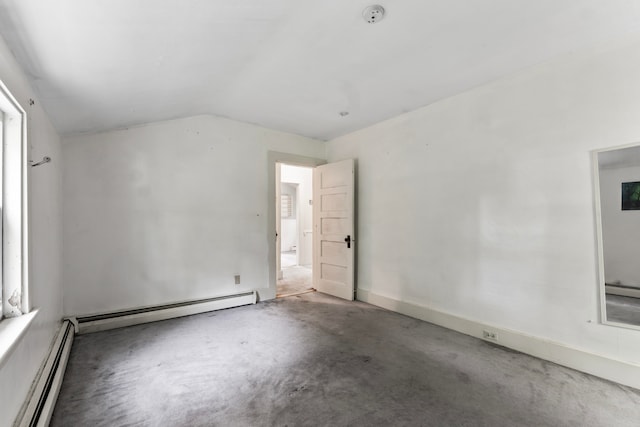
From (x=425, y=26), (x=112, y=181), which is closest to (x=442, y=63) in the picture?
(x=425, y=26)

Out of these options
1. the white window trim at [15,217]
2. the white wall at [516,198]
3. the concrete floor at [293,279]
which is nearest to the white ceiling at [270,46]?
the white wall at [516,198]

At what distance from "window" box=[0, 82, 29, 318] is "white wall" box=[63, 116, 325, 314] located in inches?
61.7

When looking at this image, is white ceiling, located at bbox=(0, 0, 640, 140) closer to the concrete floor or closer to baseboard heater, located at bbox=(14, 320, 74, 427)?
Result: baseboard heater, located at bbox=(14, 320, 74, 427)

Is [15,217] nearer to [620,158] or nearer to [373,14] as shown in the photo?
[373,14]

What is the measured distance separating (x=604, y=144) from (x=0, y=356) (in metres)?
3.85

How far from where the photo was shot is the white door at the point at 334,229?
163 inches

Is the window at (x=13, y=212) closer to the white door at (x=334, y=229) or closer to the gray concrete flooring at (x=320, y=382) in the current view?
the gray concrete flooring at (x=320, y=382)

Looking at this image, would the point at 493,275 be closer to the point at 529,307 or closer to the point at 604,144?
the point at 529,307

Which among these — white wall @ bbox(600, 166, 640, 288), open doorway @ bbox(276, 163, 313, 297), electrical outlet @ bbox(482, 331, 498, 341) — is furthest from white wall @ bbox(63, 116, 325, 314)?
white wall @ bbox(600, 166, 640, 288)

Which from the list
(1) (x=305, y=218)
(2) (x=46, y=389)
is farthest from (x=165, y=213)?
(1) (x=305, y=218)

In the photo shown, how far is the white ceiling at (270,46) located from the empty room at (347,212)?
0.02 meters

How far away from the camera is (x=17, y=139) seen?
1648 millimetres

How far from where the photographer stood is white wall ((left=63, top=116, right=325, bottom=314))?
9.96ft

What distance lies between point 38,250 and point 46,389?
0.92 metres
